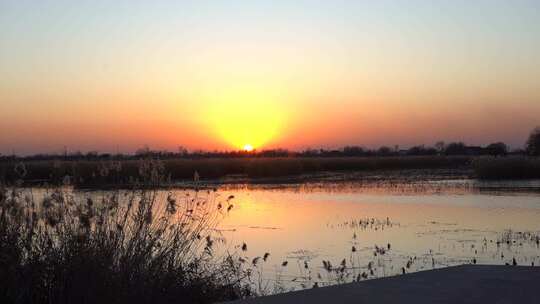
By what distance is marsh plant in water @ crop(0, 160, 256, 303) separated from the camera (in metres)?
5.95

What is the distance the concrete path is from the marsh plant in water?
54.0 inches

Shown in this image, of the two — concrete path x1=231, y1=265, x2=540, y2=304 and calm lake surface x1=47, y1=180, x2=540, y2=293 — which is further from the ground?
concrete path x1=231, y1=265, x2=540, y2=304

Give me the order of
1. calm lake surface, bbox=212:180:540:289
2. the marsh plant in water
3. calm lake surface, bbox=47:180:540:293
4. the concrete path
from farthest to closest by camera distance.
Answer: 1. calm lake surface, bbox=212:180:540:289
2. calm lake surface, bbox=47:180:540:293
3. the marsh plant in water
4. the concrete path

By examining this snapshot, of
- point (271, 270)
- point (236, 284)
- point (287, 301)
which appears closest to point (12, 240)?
point (287, 301)

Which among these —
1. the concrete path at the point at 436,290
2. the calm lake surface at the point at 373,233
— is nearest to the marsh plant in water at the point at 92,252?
the concrete path at the point at 436,290

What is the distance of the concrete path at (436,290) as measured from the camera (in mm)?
5488

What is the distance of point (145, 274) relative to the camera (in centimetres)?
658

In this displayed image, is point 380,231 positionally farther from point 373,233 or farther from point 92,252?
point 92,252

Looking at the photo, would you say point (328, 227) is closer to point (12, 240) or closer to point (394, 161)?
point (12, 240)

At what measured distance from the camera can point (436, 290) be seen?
19.2 feet

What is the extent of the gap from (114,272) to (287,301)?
1.74m

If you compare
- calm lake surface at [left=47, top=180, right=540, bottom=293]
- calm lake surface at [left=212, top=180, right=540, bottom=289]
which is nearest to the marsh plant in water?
calm lake surface at [left=47, top=180, right=540, bottom=293]

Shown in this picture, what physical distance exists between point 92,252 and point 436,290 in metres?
3.08

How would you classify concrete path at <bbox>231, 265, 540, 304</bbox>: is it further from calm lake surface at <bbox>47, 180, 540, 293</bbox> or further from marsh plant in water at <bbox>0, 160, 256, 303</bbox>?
calm lake surface at <bbox>47, 180, 540, 293</bbox>
